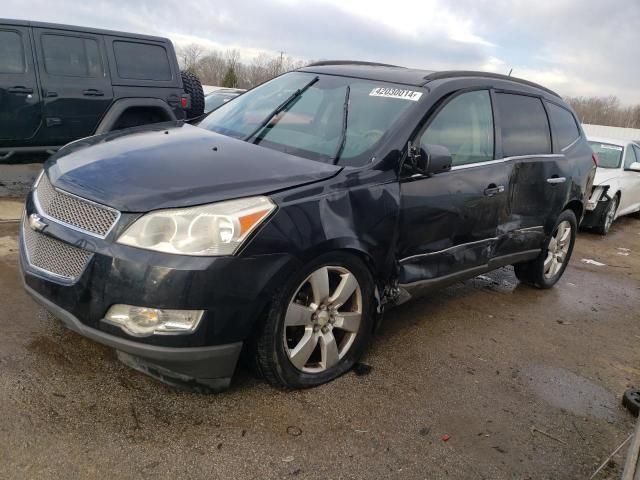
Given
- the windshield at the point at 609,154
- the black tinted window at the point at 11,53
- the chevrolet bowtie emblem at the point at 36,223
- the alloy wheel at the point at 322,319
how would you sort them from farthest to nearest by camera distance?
1. the windshield at the point at 609,154
2. the black tinted window at the point at 11,53
3. the alloy wheel at the point at 322,319
4. the chevrolet bowtie emblem at the point at 36,223

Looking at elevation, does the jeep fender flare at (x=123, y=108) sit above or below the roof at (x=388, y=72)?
below

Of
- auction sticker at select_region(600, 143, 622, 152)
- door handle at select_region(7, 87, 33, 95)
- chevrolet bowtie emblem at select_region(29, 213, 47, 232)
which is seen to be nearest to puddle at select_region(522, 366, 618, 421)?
chevrolet bowtie emblem at select_region(29, 213, 47, 232)

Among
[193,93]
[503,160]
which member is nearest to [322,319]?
[503,160]

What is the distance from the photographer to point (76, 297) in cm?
259

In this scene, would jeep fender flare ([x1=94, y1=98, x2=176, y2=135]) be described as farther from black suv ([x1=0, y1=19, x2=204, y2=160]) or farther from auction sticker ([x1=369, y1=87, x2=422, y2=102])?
auction sticker ([x1=369, y1=87, x2=422, y2=102])

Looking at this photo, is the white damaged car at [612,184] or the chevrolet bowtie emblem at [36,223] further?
the white damaged car at [612,184]

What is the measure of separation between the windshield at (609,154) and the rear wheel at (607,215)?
0.84 meters

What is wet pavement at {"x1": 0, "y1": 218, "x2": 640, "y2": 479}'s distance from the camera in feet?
8.04

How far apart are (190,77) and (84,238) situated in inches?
261

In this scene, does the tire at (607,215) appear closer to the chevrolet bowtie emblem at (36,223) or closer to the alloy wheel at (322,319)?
the alloy wheel at (322,319)

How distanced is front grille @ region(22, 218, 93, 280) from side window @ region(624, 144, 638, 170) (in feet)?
30.7

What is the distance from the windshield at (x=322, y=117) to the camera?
3414mm

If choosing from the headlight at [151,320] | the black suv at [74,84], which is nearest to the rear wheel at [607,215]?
the black suv at [74,84]

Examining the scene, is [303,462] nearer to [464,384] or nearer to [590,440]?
[464,384]
